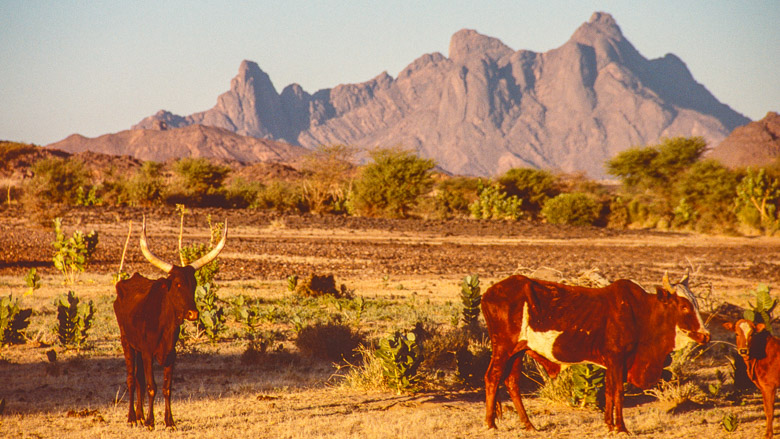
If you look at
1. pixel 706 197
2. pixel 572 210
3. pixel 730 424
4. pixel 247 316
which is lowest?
pixel 730 424

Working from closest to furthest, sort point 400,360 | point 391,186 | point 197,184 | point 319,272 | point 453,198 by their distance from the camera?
1. point 400,360
2. point 319,272
3. point 391,186
4. point 197,184
5. point 453,198

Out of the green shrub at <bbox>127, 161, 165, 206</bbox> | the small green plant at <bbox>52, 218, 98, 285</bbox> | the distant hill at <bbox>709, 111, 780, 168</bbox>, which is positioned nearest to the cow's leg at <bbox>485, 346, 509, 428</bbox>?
the small green plant at <bbox>52, 218, 98, 285</bbox>

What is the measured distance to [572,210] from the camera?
138ft

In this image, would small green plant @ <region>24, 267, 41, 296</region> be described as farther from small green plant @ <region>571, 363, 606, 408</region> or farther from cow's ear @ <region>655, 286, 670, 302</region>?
cow's ear @ <region>655, 286, 670, 302</region>

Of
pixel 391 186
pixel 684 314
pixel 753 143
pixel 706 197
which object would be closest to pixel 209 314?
pixel 684 314

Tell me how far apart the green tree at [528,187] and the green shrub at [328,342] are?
37579 millimetres

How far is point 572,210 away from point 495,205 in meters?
5.55

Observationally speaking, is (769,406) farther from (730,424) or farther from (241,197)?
(241,197)

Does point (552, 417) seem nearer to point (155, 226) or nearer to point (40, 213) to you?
point (155, 226)

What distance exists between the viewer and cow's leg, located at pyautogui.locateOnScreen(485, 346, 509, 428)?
19.0ft

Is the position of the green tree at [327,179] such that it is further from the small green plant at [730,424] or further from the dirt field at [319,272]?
the small green plant at [730,424]

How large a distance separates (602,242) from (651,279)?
42.2ft

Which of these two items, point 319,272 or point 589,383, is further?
point 319,272

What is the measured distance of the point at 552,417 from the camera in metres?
6.91
